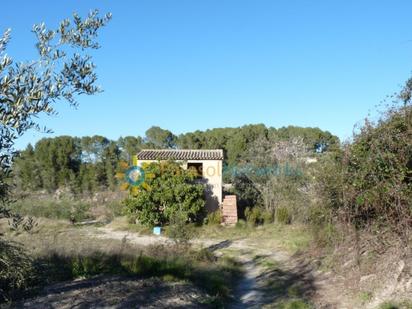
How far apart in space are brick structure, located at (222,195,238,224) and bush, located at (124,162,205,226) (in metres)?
1.18

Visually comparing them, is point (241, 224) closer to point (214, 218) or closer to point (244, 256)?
point (214, 218)

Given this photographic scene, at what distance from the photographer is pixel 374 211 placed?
32.6 ft

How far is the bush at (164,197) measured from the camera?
18812 millimetres

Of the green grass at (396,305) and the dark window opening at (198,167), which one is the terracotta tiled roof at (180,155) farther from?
the green grass at (396,305)

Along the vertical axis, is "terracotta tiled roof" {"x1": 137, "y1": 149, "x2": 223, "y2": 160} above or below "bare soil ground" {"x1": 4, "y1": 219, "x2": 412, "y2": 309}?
above

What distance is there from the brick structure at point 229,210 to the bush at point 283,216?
2.01 m

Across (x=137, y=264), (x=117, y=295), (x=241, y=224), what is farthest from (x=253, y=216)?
(x=117, y=295)

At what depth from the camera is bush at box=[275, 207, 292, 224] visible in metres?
20.0

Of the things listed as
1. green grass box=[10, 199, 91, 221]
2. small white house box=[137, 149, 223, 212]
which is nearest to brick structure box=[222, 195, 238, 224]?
small white house box=[137, 149, 223, 212]

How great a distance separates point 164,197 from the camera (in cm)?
1875

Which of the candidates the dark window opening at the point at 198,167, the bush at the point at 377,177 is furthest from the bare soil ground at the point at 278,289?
the dark window opening at the point at 198,167

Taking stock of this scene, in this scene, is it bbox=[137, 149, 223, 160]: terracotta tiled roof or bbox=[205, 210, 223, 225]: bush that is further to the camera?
bbox=[137, 149, 223, 160]: terracotta tiled roof

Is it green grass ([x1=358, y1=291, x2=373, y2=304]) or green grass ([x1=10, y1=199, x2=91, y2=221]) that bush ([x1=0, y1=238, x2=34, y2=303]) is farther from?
green grass ([x1=10, y1=199, x2=91, y2=221])

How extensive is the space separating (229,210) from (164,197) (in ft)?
10.3
